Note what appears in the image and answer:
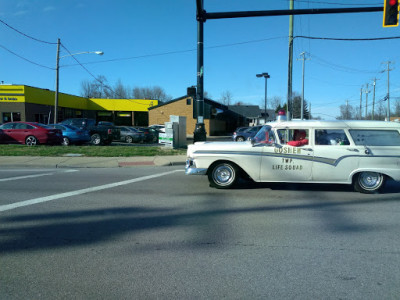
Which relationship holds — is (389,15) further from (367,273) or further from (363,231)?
(367,273)

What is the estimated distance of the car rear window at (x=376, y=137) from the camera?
7.12 meters

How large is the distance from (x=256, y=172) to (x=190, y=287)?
4588 millimetres

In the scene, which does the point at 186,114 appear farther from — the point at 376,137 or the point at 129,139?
the point at 376,137

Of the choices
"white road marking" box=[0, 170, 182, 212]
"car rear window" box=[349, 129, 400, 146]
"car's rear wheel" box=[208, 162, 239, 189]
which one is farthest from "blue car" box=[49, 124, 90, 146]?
"car rear window" box=[349, 129, 400, 146]

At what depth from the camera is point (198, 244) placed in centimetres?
421

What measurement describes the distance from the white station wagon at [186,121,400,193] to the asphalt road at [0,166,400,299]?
0.48 m

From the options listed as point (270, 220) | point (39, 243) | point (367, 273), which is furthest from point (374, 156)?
point (39, 243)

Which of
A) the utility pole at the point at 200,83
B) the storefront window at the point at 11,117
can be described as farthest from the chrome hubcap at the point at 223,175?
the storefront window at the point at 11,117

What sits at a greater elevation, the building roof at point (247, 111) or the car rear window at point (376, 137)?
the building roof at point (247, 111)

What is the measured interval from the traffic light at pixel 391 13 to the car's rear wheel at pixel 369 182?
20.3ft

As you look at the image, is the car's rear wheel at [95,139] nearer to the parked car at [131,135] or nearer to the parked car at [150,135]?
the parked car at [131,135]

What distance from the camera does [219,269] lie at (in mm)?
3516

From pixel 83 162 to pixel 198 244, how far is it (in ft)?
32.2

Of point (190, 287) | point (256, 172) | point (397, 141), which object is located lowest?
point (190, 287)
